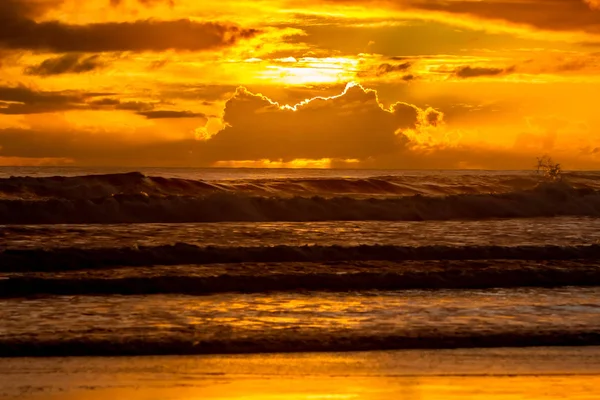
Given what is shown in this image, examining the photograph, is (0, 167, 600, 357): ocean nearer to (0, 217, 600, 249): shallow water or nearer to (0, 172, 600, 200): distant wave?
(0, 217, 600, 249): shallow water

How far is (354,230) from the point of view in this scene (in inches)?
1032

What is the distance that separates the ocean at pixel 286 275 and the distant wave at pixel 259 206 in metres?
0.07

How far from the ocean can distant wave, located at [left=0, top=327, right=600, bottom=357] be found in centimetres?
3

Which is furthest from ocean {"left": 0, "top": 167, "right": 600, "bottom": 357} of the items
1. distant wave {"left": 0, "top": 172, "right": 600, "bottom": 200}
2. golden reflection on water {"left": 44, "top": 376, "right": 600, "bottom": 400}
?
golden reflection on water {"left": 44, "top": 376, "right": 600, "bottom": 400}

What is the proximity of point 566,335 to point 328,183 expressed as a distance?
31685mm

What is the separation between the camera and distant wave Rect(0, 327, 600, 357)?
1070 centimetres

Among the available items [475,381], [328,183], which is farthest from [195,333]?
[328,183]

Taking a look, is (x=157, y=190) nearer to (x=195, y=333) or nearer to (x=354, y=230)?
(x=354, y=230)

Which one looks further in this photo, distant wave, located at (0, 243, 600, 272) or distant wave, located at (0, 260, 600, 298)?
distant wave, located at (0, 243, 600, 272)

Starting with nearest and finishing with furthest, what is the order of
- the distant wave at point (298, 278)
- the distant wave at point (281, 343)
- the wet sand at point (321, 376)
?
the wet sand at point (321, 376)
the distant wave at point (281, 343)
the distant wave at point (298, 278)

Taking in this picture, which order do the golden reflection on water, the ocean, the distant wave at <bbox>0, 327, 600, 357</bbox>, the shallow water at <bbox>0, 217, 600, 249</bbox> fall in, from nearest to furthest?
the golden reflection on water < the distant wave at <bbox>0, 327, 600, 357</bbox> < the ocean < the shallow water at <bbox>0, 217, 600, 249</bbox>

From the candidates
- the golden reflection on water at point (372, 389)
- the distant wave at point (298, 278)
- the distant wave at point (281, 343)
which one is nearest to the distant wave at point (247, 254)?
the distant wave at point (298, 278)

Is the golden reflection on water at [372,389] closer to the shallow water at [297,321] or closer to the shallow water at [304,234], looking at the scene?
the shallow water at [297,321]

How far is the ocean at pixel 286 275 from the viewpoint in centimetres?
1145
